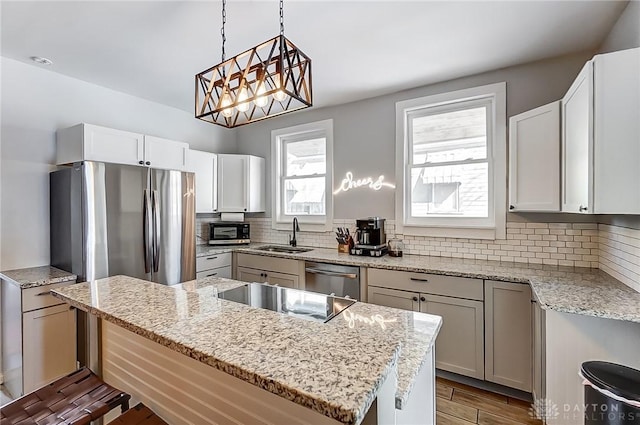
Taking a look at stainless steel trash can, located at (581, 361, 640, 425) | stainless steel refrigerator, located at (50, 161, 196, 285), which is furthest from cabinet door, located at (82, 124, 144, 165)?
stainless steel trash can, located at (581, 361, 640, 425)

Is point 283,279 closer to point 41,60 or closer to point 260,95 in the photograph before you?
point 260,95

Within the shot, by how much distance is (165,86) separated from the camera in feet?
10.5

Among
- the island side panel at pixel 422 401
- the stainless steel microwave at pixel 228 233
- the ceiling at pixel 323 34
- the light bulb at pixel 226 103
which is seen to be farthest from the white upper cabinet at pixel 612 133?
the stainless steel microwave at pixel 228 233

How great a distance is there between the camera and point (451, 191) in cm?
307

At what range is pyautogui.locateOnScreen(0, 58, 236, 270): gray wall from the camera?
2568 mm

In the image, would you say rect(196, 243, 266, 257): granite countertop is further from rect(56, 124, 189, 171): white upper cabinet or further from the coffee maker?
the coffee maker

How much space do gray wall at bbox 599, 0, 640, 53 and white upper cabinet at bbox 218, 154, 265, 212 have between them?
3.61 metres

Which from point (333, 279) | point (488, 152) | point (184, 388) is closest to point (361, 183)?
point (333, 279)

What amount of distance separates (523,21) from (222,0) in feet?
6.53

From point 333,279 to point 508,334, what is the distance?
1.47 metres

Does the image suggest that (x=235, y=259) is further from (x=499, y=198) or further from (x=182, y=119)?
(x=499, y=198)

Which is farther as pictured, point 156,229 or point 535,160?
point 156,229

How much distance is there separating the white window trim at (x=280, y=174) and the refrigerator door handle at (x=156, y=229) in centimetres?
160

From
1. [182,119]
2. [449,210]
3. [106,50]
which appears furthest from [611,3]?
[182,119]
